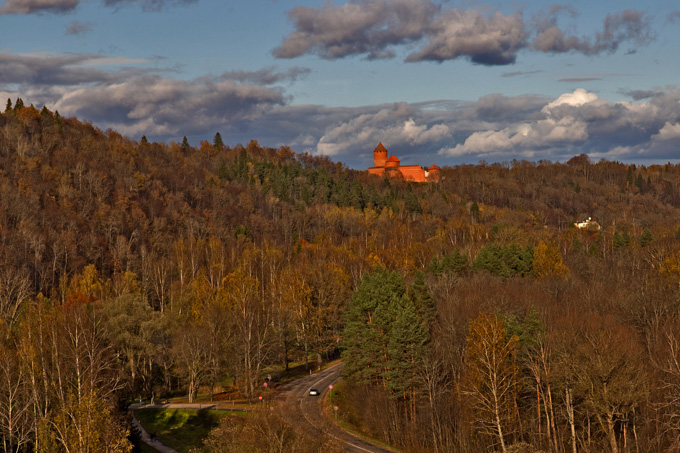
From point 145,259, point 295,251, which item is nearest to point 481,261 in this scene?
point 295,251

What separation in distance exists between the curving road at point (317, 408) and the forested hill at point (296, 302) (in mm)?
3511

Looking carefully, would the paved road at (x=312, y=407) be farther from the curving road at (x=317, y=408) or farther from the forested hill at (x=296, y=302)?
the forested hill at (x=296, y=302)

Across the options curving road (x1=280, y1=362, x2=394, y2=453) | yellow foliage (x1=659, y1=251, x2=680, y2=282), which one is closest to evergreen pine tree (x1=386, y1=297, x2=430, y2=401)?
curving road (x1=280, y1=362, x2=394, y2=453)

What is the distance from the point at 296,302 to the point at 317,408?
24849 millimetres

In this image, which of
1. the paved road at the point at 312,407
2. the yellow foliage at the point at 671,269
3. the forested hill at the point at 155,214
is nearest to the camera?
the paved road at the point at 312,407

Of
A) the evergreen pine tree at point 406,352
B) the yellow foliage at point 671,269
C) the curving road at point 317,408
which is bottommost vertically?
the curving road at point 317,408

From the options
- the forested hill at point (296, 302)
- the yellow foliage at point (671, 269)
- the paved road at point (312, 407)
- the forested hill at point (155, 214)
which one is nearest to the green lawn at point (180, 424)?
the paved road at point (312, 407)

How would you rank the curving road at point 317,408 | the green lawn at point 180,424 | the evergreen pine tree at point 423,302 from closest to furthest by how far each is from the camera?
the curving road at point 317,408 → the green lawn at point 180,424 → the evergreen pine tree at point 423,302

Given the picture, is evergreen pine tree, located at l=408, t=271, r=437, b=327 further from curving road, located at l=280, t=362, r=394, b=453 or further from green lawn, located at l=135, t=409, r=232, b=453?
green lawn, located at l=135, t=409, r=232, b=453

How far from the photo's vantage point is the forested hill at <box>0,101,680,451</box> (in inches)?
1903

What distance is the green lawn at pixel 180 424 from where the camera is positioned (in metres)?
55.8

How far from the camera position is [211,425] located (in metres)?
57.8

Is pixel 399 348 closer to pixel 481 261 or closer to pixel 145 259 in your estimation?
pixel 481 261

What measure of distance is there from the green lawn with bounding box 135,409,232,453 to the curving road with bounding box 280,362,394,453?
308 inches
